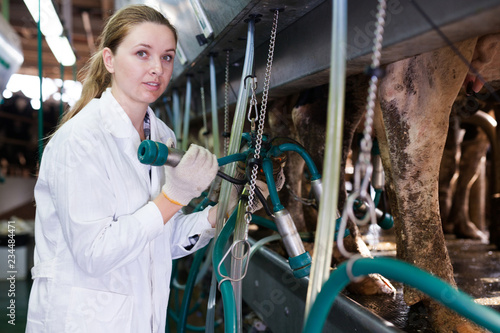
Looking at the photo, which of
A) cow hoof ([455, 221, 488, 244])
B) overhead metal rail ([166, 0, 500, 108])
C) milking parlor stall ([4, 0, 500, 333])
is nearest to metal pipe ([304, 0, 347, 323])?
milking parlor stall ([4, 0, 500, 333])

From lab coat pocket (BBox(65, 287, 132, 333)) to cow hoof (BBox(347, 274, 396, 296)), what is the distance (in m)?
0.83

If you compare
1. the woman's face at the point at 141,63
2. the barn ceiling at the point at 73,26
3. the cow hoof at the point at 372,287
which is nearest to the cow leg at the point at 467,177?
the cow hoof at the point at 372,287

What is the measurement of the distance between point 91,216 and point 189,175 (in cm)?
24

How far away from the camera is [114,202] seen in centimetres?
117

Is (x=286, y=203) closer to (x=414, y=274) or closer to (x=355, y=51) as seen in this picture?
(x=355, y=51)

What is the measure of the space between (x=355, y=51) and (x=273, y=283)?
110 centimetres

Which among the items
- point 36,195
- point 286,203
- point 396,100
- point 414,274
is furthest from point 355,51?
point 286,203

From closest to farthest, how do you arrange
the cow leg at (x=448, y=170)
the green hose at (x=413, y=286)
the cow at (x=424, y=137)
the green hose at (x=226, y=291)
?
the green hose at (x=413, y=286) < the green hose at (x=226, y=291) < the cow at (x=424, y=137) < the cow leg at (x=448, y=170)

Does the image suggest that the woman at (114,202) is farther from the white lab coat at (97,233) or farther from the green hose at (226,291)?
the green hose at (226,291)

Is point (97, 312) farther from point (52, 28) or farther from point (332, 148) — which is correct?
point (52, 28)

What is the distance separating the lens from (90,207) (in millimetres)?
1096

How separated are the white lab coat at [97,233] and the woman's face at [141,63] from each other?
0.06 meters

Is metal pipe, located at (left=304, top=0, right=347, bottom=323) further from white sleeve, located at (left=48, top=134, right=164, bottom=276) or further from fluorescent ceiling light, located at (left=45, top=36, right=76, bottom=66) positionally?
fluorescent ceiling light, located at (left=45, top=36, right=76, bottom=66)

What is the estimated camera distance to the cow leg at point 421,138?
1.40 metres
